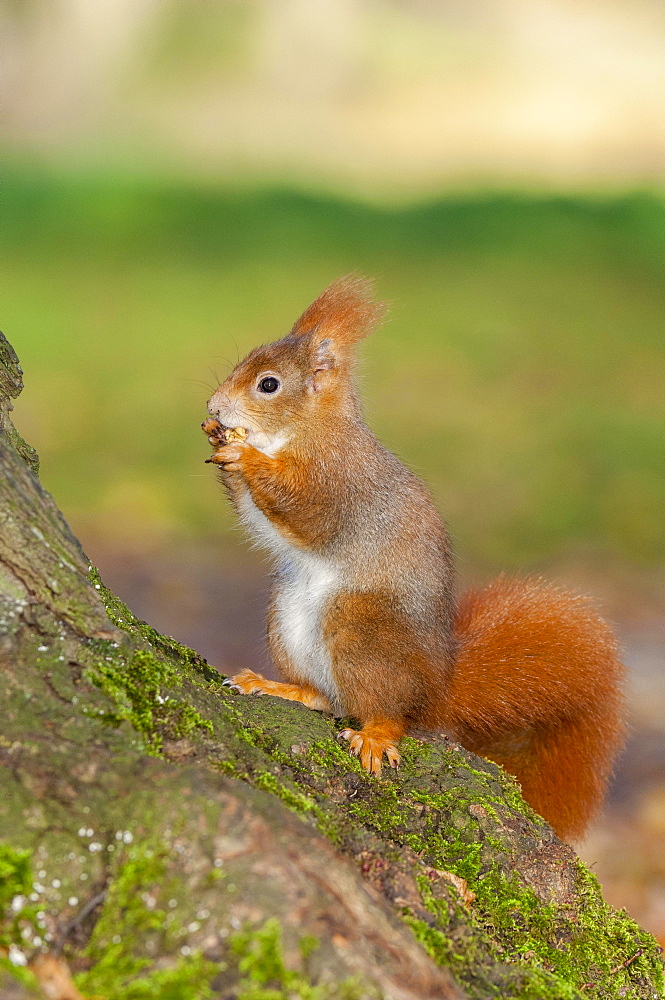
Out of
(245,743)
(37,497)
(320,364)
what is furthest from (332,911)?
(320,364)

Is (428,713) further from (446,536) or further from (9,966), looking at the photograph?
(9,966)

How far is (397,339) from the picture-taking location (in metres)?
5.09

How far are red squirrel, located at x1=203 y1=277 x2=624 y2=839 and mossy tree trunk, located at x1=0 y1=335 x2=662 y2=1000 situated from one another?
0.18 metres

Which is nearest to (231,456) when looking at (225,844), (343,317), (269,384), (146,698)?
(269,384)

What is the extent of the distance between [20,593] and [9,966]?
386 mm

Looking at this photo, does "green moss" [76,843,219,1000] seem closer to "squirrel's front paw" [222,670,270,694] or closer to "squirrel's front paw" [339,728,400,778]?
"squirrel's front paw" [339,728,400,778]

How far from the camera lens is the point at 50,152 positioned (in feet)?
16.4

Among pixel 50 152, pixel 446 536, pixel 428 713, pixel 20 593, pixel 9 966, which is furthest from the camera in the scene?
pixel 50 152

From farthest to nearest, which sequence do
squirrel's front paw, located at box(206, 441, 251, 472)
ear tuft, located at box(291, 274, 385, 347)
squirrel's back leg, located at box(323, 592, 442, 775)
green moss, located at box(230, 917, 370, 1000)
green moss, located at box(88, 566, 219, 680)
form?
ear tuft, located at box(291, 274, 385, 347)
squirrel's front paw, located at box(206, 441, 251, 472)
squirrel's back leg, located at box(323, 592, 442, 775)
green moss, located at box(88, 566, 219, 680)
green moss, located at box(230, 917, 370, 1000)

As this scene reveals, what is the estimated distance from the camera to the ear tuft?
1867 millimetres

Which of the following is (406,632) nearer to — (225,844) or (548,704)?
(548,704)

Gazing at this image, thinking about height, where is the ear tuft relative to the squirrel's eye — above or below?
above

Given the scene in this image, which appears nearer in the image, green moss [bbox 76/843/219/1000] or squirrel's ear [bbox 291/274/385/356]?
green moss [bbox 76/843/219/1000]

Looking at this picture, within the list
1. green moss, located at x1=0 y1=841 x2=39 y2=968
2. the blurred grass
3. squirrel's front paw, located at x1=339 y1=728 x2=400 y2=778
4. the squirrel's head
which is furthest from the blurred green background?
green moss, located at x1=0 y1=841 x2=39 y2=968
